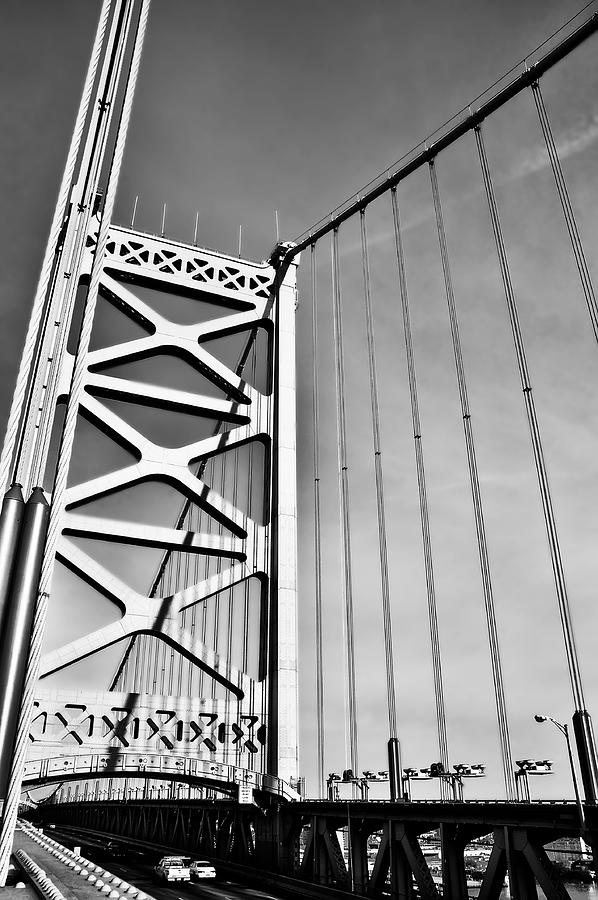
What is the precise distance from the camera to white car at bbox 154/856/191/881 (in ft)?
77.2

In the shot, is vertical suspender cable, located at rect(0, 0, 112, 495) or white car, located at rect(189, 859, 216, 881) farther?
white car, located at rect(189, 859, 216, 881)

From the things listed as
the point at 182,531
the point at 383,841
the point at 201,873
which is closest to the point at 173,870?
the point at 201,873

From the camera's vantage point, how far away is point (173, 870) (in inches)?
935

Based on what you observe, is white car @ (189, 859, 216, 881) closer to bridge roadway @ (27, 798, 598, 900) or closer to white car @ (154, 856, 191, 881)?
white car @ (154, 856, 191, 881)

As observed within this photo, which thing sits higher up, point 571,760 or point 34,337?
point 34,337

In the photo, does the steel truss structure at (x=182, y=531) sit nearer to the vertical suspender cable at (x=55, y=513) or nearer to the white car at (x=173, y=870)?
the white car at (x=173, y=870)

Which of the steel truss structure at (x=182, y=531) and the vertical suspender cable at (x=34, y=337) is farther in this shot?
the steel truss structure at (x=182, y=531)

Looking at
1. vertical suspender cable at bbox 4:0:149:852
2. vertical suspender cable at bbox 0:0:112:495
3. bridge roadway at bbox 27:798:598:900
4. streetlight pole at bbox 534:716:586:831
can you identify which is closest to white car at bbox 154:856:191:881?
bridge roadway at bbox 27:798:598:900

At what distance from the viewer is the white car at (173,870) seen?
926 inches

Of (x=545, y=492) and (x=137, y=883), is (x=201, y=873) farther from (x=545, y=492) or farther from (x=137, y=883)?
(x=545, y=492)

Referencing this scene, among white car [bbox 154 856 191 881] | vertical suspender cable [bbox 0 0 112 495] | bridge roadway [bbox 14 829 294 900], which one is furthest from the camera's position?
white car [bbox 154 856 191 881]

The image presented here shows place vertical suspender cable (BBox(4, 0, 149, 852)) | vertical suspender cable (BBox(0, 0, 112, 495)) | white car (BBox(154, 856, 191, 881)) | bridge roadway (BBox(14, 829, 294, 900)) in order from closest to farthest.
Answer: vertical suspender cable (BBox(4, 0, 149, 852))
vertical suspender cable (BBox(0, 0, 112, 495))
bridge roadway (BBox(14, 829, 294, 900))
white car (BBox(154, 856, 191, 881))

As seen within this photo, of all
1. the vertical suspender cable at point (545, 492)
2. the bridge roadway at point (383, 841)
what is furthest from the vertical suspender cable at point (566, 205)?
the bridge roadway at point (383, 841)

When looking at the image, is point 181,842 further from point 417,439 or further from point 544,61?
point 544,61
